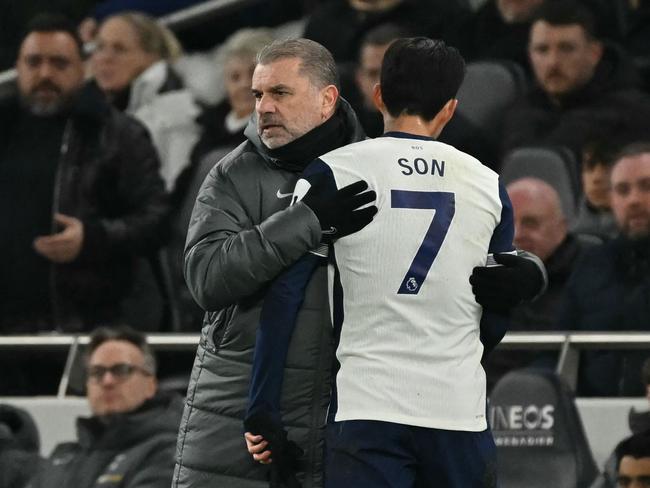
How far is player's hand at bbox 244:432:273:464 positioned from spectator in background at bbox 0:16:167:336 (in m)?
4.10

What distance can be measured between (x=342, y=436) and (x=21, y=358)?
4658 millimetres

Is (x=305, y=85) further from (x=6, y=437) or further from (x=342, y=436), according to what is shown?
(x=6, y=437)

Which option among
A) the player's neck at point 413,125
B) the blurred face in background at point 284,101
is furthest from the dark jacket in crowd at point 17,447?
the player's neck at point 413,125

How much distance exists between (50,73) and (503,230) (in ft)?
15.9

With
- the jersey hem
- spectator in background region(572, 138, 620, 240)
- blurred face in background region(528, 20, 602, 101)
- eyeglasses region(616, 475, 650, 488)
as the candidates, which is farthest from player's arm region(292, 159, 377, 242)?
blurred face in background region(528, 20, 602, 101)

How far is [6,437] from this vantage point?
273 inches

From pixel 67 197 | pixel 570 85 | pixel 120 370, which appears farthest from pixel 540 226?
pixel 67 197

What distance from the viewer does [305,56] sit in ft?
12.0

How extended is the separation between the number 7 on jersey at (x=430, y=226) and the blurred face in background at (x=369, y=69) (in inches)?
165

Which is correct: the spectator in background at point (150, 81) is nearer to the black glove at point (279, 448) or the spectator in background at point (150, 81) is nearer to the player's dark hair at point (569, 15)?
the player's dark hair at point (569, 15)

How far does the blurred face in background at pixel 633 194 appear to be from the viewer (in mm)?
6421

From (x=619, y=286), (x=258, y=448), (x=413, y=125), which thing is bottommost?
(x=258, y=448)

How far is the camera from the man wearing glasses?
6332mm

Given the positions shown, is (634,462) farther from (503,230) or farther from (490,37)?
(490,37)
